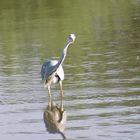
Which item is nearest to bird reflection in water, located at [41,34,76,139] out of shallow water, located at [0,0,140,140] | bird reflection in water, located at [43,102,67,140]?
bird reflection in water, located at [43,102,67,140]


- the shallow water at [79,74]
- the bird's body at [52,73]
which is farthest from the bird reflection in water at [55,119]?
the bird's body at [52,73]

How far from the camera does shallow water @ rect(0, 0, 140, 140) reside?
11078 mm

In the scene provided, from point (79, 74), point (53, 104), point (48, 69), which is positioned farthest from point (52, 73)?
point (79, 74)

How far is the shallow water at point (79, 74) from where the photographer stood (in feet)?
36.3

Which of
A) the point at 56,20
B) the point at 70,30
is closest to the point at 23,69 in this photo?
the point at 70,30

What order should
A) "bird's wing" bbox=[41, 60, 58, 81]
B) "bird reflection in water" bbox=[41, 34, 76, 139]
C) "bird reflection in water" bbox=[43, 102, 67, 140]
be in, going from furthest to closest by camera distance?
"bird's wing" bbox=[41, 60, 58, 81]
"bird reflection in water" bbox=[41, 34, 76, 139]
"bird reflection in water" bbox=[43, 102, 67, 140]

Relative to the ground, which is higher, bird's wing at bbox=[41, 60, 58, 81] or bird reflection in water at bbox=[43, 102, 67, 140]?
bird's wing at bbox=[41, 60, 58, 81]

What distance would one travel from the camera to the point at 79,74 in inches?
648

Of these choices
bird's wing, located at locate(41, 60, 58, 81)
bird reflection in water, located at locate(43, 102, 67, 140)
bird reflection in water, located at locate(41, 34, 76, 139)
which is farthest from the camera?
bird's wing, located at locate(41, 60, 58, 81)

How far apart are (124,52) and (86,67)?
2714 mm

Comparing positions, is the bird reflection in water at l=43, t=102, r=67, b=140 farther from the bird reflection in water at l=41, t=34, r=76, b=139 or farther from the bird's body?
the bird's body

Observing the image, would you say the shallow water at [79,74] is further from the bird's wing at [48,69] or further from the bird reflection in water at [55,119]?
the bird's wing at [48,69]

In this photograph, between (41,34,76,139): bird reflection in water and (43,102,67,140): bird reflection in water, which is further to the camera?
(41,34,76,139): bird reflection in water

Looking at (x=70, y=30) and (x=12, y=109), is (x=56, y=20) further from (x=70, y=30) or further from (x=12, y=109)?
(x=12, y=109)
